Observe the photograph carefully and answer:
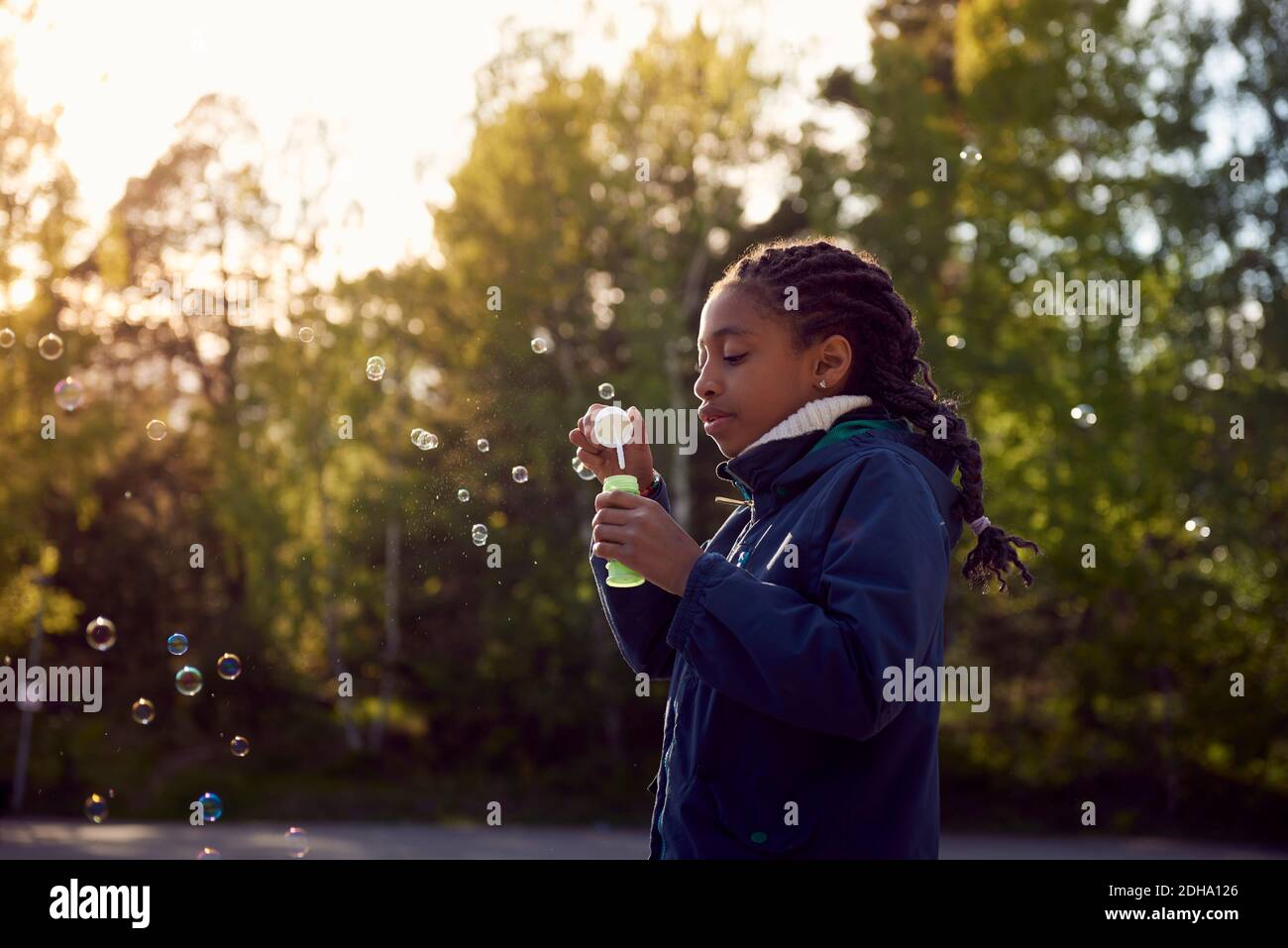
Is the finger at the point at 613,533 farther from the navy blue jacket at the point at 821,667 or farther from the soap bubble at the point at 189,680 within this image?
the soap bubble at the point at 189,680

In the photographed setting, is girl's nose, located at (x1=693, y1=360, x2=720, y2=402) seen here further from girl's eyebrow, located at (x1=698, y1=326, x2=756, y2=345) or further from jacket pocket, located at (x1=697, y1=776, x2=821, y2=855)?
jacket pocket, located at (x1=697, y1=776, x2=821, y2=855)

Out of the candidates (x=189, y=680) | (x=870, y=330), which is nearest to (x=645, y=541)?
(x=870, y=330)

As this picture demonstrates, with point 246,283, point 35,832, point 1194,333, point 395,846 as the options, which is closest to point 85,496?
point 246,283

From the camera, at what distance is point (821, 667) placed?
1.66m

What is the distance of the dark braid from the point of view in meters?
2.08

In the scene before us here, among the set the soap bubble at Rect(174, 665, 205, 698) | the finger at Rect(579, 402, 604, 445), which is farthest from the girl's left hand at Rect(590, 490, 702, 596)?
the soap bubble at Rect(174, 665, 205, 698)

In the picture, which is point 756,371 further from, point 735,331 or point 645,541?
point 645,541

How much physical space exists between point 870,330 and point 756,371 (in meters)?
0.23

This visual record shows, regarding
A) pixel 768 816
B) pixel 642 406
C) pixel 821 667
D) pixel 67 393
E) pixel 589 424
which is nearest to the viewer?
pixel 821 667

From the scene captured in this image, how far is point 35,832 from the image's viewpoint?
12.3 metres

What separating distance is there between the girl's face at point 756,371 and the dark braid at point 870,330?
0.03 meters

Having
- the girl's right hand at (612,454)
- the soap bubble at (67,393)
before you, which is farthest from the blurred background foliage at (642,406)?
the girl's right hand at (612,454)

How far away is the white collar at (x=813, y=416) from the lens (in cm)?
203
